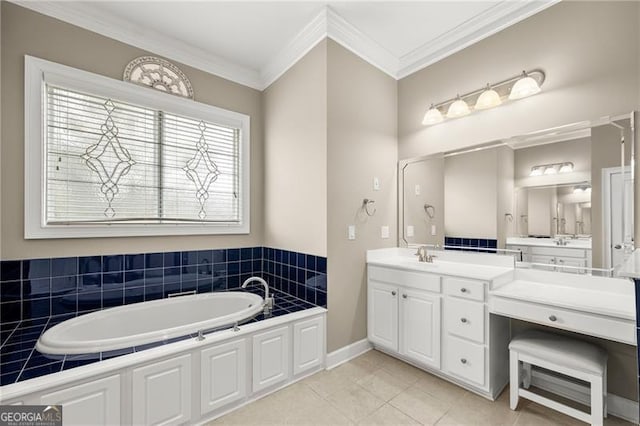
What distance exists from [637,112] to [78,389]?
3479mm

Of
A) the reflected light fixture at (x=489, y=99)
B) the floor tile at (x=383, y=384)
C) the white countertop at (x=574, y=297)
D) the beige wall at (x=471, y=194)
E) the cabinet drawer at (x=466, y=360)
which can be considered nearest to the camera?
the white countertop at (x=574, y=297)

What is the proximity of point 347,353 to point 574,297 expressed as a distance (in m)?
1.69

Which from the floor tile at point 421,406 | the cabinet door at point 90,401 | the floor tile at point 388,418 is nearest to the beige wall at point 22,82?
the cabinet door at point 90,401

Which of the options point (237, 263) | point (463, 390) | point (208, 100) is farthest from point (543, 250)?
point (208, 100)

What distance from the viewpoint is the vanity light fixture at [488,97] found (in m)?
2.02

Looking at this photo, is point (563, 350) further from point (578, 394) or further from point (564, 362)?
point (578, 394)

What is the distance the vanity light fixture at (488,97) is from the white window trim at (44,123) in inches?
87.9

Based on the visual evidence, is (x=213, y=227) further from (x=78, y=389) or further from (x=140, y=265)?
(x=78, y=389)

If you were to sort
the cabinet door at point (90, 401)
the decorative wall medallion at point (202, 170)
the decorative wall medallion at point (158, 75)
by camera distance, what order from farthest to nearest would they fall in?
1. the decorative wall medallion at point (202, 170)
2. the decorative wall medallion at point (158, 75)
3. the cabinet door at point (90, 401)

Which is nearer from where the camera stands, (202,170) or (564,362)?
(564,362)

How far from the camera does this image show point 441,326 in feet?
6.79

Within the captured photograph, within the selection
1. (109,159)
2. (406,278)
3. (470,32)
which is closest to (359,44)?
(470,32)

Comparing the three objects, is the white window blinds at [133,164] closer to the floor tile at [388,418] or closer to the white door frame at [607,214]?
the floor tile at [388,418]

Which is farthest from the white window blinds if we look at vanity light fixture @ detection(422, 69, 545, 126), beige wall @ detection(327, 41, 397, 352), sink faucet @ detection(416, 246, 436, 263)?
vanity light fixture @ detection(422, 69, 545, 126)
